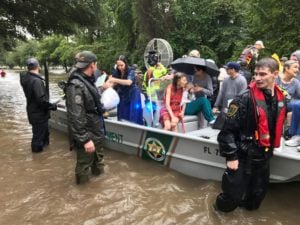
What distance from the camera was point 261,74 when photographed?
12.4 feet

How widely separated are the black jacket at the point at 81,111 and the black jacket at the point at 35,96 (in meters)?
1.94

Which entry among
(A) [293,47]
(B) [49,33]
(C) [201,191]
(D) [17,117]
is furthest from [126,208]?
(B) [49,33]

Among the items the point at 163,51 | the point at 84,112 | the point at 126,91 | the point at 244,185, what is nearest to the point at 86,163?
the point at 84,112

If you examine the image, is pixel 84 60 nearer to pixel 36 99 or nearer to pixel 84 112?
pixel 84 112

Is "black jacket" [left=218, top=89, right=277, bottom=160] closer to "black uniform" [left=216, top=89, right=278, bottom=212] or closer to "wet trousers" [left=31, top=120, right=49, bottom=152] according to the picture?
"black uniform" [left=216, top=89, right=278, bottom=212]

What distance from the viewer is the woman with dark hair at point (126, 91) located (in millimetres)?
6301

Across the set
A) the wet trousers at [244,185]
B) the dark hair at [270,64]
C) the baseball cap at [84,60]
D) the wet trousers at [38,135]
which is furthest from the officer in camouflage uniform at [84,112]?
the dark hair at [270,64]

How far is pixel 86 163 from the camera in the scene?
515 centimetres

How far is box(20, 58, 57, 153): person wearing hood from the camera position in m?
6.59

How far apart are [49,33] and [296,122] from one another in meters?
15.7

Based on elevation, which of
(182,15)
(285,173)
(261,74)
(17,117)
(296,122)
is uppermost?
(182,15)

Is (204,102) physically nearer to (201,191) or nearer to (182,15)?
(201,191)

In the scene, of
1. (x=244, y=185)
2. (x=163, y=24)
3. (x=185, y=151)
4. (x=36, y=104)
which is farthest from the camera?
(x=163, y=24)

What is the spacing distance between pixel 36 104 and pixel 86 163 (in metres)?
2.12
